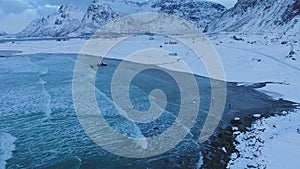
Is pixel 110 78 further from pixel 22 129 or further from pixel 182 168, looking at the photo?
pixel 182 168

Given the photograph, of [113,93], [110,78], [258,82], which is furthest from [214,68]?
[113,93]

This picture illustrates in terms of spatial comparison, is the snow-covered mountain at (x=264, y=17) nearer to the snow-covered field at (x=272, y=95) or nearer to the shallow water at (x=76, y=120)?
the snow-covered field at (x=272, y=95)

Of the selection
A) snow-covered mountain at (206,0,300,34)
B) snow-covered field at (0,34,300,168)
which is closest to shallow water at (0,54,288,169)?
snow-covered field at (0,34,300,168)

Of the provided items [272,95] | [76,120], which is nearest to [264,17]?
[272,95]

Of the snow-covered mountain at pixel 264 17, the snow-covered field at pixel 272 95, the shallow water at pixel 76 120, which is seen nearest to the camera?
the snow-covered field at pixel 272 95

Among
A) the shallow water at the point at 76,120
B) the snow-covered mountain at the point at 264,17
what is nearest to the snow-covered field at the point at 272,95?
the shallow water at the point at 76,120

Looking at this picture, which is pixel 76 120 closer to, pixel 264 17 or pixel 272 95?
pixel 272 95
